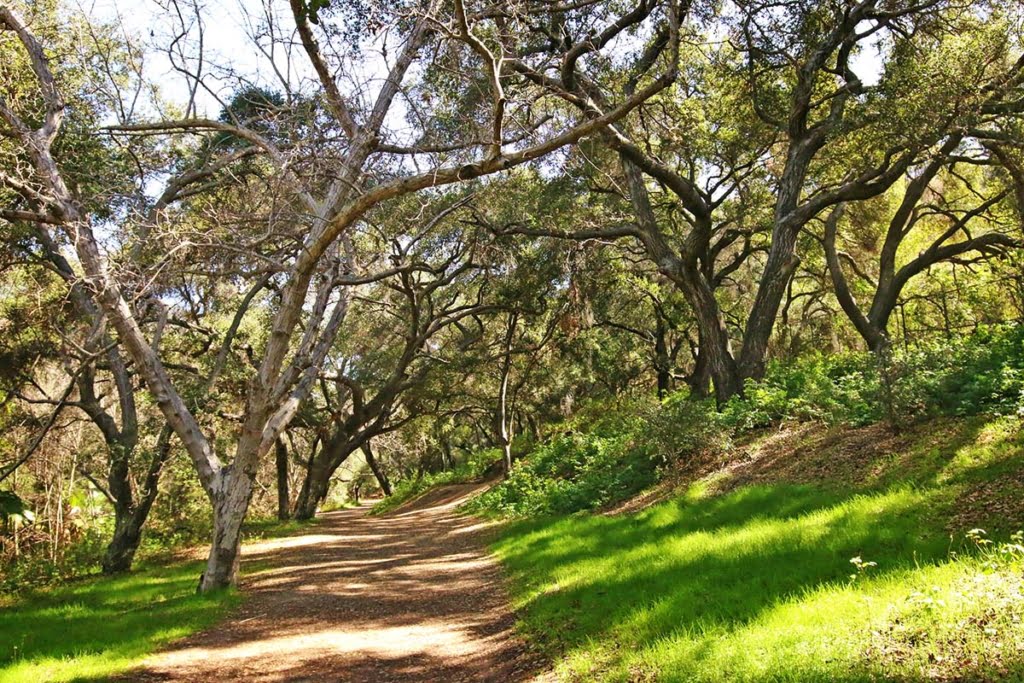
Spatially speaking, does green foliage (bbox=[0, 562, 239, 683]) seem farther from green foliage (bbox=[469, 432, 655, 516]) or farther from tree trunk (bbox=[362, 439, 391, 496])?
tree trunk (bbox=[362, 439, 391, 496])

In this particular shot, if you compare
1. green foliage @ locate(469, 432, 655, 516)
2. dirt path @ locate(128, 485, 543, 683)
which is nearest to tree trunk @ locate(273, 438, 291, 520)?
green foliage @ locate(469, 432, 655, 516)

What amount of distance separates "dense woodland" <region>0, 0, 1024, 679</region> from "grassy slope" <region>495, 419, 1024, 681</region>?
140 cm

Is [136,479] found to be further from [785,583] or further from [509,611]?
[785,583]

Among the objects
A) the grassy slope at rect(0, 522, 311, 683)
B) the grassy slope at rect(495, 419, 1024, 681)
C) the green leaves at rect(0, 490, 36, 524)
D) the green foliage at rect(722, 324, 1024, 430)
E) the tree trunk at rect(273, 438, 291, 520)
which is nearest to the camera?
the grassy slope at rect(495, 419, 1024, 681)

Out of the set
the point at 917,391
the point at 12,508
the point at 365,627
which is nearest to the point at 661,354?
the point at 917,391

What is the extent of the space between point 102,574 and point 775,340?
2795 cm

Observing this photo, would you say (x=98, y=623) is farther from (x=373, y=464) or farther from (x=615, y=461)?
(x=373, y=464)

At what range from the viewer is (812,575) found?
4766mm

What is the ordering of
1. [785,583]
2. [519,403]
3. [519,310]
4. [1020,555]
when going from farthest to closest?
[519,403]
[519,310]
[785,583]
[1020,555]

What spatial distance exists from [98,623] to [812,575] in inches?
281

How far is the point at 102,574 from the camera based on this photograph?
37.1 feet

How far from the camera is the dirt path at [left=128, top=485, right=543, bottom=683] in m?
5.60

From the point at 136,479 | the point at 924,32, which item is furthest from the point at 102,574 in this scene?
the point at 924,32

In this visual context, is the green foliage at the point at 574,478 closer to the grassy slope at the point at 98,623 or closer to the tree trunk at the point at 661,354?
the tree trunk at the point at 661,354
